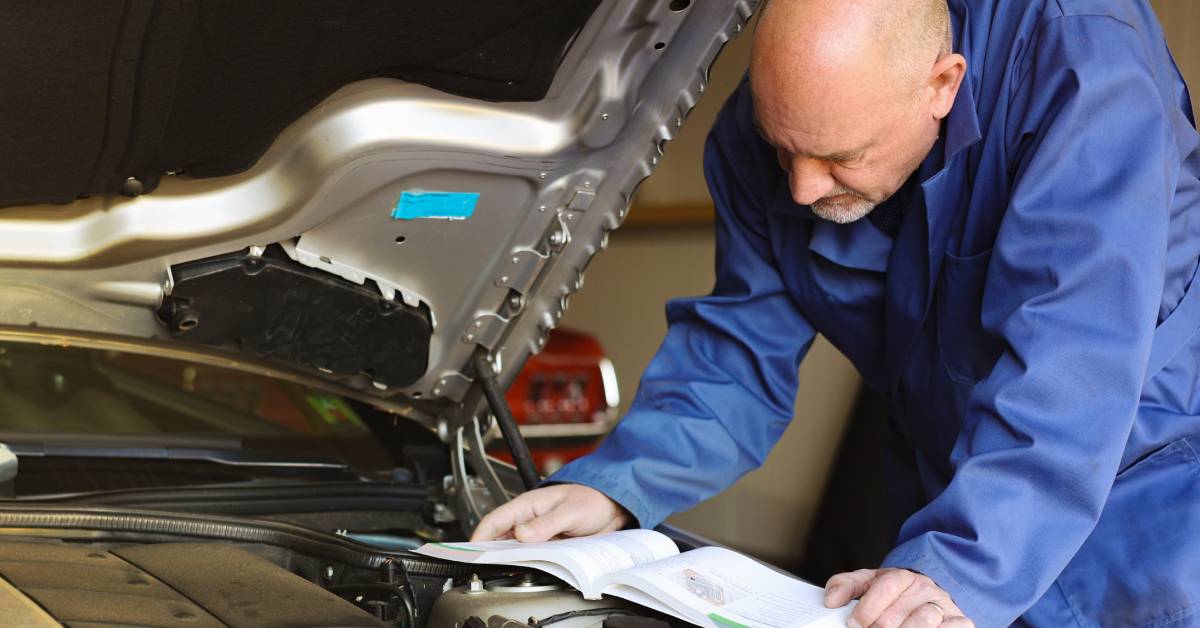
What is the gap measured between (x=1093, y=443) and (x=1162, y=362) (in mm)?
239

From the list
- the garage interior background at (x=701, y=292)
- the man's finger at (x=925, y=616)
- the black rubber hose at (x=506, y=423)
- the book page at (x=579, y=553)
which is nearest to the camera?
the man's finger at (x=925, y=616)

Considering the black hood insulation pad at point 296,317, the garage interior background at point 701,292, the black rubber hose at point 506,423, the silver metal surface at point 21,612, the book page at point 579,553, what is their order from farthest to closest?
the garage interior background at point 701,292 → the black rubber hose at point 506,423 → the black hood insulation pad at point 296,317 → the book page at point 579,553 → the silver metal surface at point 21,612

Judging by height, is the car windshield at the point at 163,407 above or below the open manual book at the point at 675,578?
above

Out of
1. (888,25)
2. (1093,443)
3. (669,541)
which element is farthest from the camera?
(669,541)

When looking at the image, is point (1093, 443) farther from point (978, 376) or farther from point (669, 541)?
point (669, 541)

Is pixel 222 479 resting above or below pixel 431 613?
above

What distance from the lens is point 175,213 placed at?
1381 mm

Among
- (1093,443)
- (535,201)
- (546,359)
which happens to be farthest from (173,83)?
(546,359)

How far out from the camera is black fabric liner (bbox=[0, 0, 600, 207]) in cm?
115

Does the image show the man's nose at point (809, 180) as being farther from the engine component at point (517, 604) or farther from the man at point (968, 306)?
the engine component at point (517, 604)

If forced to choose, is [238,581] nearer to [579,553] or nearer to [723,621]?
[579,553]

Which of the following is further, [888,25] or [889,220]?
[889,220]

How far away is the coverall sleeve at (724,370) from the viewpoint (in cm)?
156

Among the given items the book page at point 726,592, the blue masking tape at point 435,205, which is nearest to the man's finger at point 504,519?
the book page at point 726,592
